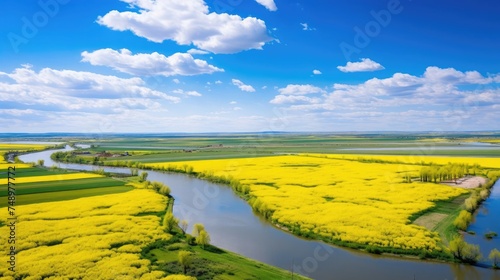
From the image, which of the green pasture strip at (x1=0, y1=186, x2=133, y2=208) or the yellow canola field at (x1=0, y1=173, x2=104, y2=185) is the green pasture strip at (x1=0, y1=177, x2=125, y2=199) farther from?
the yellow canola field at (x1=0, y1=173, x2=104, y2=185)

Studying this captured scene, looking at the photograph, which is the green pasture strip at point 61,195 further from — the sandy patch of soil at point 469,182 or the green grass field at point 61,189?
the sandy patch of soil at point 469,182

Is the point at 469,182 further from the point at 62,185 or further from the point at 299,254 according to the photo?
the point at 62,185

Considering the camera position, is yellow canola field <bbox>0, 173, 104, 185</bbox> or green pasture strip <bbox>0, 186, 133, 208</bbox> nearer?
Result: green pasture strip <bbox>0, 186, 133, 208</bbox>

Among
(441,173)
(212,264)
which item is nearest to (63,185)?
Result: (212,264)

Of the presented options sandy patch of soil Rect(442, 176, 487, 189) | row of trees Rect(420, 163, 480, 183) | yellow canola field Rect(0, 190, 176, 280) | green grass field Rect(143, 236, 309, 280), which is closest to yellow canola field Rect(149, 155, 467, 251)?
row of trees Rect(420, 163, 480, 183)

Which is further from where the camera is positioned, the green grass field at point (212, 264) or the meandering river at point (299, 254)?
the meandering river at point (299, 254)

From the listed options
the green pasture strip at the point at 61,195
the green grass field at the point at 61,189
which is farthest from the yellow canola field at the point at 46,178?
the green pasture strip at the point at 61,195

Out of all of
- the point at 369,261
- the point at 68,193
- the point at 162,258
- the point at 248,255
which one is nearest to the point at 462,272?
the point at 369,261
